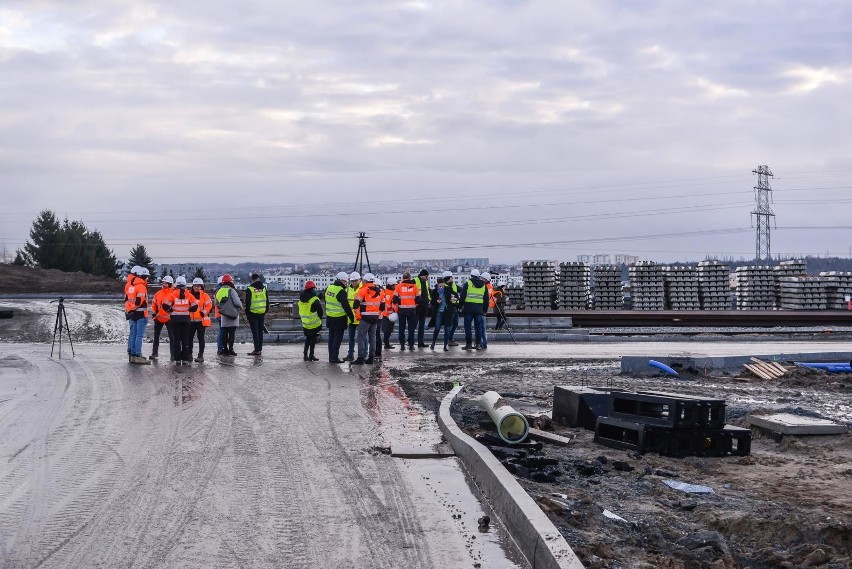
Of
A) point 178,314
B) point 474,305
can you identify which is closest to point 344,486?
point 178,314

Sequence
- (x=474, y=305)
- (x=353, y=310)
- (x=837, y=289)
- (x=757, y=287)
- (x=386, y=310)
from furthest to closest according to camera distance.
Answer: (x=757, y=287)
(x=837, y=289)
(x=474, y=305)
(x=386, y=310)
(x=353, y=310)

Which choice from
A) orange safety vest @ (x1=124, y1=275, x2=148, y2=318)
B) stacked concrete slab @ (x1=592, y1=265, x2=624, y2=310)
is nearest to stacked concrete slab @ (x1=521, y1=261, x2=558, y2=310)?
stacked concrete slab @ (x1=592, y1=265, x2=624, y2=310)

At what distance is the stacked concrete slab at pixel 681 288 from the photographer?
5269 centimetres

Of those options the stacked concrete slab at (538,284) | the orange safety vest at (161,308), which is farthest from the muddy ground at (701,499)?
the stacked concrete slab at (538,284)

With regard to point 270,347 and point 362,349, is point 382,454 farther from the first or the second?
point 270,347

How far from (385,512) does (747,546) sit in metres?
2.66

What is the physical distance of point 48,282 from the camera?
72.2 metres

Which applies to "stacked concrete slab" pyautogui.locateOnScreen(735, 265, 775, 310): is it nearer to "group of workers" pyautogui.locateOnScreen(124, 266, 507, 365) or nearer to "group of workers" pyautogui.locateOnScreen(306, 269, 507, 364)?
"group of workers" pyautogui.locateOnScreen(306, 269, 507, 364)

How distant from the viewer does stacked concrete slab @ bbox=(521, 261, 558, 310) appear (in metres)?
53.9

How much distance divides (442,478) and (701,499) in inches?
89.0

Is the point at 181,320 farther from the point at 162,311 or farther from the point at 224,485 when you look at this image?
the point at 224,485

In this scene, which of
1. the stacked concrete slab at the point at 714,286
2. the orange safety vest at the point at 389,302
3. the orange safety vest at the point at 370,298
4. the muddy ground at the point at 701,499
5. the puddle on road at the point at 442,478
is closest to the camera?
the muddy ground at the point at 701,499

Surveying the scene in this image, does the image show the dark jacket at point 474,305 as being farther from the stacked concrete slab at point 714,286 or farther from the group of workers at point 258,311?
the stacked concrete slab at point 714,286

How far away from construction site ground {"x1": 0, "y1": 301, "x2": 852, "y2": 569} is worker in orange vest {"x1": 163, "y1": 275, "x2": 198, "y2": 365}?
14.3 ft
